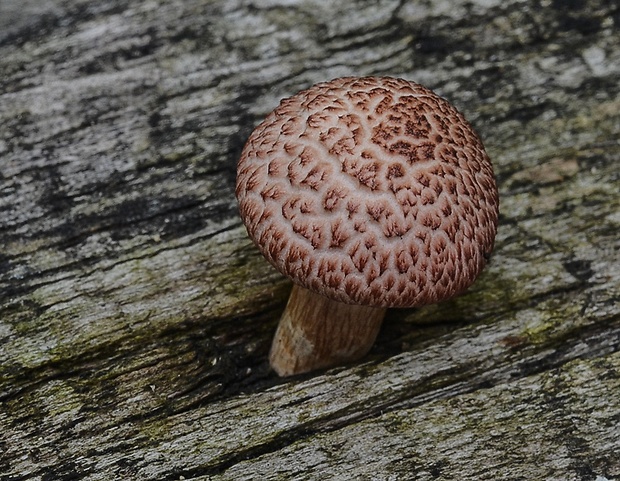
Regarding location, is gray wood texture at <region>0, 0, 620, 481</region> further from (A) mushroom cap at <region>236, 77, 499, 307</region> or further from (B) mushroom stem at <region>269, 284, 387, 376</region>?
(A) mushroom cap at <region>236, 77, 499, 307</region>

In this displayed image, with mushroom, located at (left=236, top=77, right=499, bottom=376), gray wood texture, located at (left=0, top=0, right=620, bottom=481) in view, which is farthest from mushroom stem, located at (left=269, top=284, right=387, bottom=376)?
mushroom, located at (left=236, top=77, right=499, bottom=376)

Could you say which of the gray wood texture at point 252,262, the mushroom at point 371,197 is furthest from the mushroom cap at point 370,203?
the gray wood texture at point 252,262

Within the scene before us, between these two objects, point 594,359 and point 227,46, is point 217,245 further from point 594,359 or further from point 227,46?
point 594,359

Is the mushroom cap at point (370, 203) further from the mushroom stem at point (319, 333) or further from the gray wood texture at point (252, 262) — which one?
the gray wood texture at point (252, 262)

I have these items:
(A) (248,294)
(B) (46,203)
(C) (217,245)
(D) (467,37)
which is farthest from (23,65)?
(D) (467,37)

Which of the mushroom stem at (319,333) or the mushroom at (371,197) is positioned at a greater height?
the mushroom at (371,197)

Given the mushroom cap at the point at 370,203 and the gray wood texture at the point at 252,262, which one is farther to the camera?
the gray wood texture at the point at 252,262

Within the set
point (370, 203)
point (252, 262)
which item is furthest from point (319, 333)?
point (370, 203)

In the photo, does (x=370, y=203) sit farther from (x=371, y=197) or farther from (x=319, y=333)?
(x=319, y=333)
